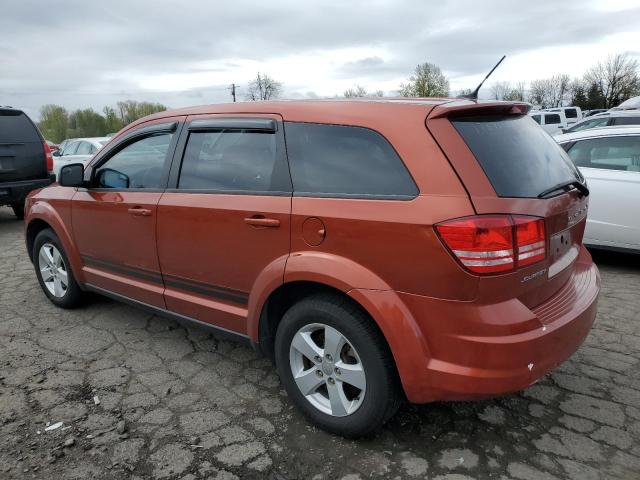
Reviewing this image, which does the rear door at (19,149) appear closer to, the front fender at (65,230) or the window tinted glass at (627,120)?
the front fender at (65,230)

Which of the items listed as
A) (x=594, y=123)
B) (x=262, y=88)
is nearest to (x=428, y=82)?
(x=262, y=88)

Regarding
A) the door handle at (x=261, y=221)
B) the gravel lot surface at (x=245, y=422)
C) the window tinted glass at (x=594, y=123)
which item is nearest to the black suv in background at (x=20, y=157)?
the gravel lot surface at (x=245, y=422)

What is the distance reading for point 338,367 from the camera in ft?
8.23

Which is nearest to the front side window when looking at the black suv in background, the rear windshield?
the black suv in background

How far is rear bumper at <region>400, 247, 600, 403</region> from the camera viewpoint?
83.6 inches

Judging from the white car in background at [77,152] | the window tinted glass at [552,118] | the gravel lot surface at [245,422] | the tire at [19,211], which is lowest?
the gravel lot surface at [245,422]

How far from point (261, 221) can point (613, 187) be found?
407 cm

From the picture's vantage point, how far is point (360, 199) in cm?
238

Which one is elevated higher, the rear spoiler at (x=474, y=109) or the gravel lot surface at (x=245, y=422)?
the rear spoiler at (x=474, y=109)

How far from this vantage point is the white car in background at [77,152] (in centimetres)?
1283

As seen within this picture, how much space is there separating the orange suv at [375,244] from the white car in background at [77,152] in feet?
35.0

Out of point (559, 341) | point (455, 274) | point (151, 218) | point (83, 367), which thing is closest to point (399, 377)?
point (455, 274)

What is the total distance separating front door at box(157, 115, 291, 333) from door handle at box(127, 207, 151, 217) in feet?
0.45

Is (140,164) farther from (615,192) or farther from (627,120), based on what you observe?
(627,120)
